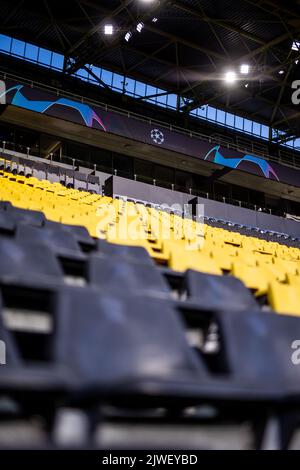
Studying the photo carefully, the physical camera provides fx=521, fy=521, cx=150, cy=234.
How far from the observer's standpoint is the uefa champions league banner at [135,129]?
796 centimetres

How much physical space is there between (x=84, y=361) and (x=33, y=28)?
10.0 meters

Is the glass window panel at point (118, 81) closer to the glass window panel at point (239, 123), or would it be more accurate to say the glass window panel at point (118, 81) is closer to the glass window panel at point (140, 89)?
the glass window panel at point (140, 89)

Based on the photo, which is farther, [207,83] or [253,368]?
[207,83]

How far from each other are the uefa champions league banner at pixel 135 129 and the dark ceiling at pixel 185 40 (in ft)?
5.16

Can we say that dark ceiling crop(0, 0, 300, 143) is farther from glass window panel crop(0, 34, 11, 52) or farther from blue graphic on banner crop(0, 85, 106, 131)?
blue graphic on banner crop(0, 85, 106, 131)

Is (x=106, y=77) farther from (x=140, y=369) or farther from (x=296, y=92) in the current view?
(x=140, y=369)

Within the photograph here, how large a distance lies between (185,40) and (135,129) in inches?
87.0

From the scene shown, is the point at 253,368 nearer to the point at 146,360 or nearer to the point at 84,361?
the point at 146,360

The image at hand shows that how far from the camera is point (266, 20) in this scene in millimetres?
8859

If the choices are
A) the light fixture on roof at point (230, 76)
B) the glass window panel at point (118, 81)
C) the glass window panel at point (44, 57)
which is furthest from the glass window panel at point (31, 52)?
the light fixture on roof at point (230, 76)

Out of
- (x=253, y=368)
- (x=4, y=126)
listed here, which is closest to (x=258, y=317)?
(x=253, y=368)

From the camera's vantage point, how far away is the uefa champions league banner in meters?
7.96

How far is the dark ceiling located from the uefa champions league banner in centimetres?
157

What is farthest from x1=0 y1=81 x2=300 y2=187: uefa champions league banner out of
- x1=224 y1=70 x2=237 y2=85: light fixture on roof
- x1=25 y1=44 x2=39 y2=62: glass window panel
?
x1=25 y1=44 x2=39 y2=62: glass window panel
